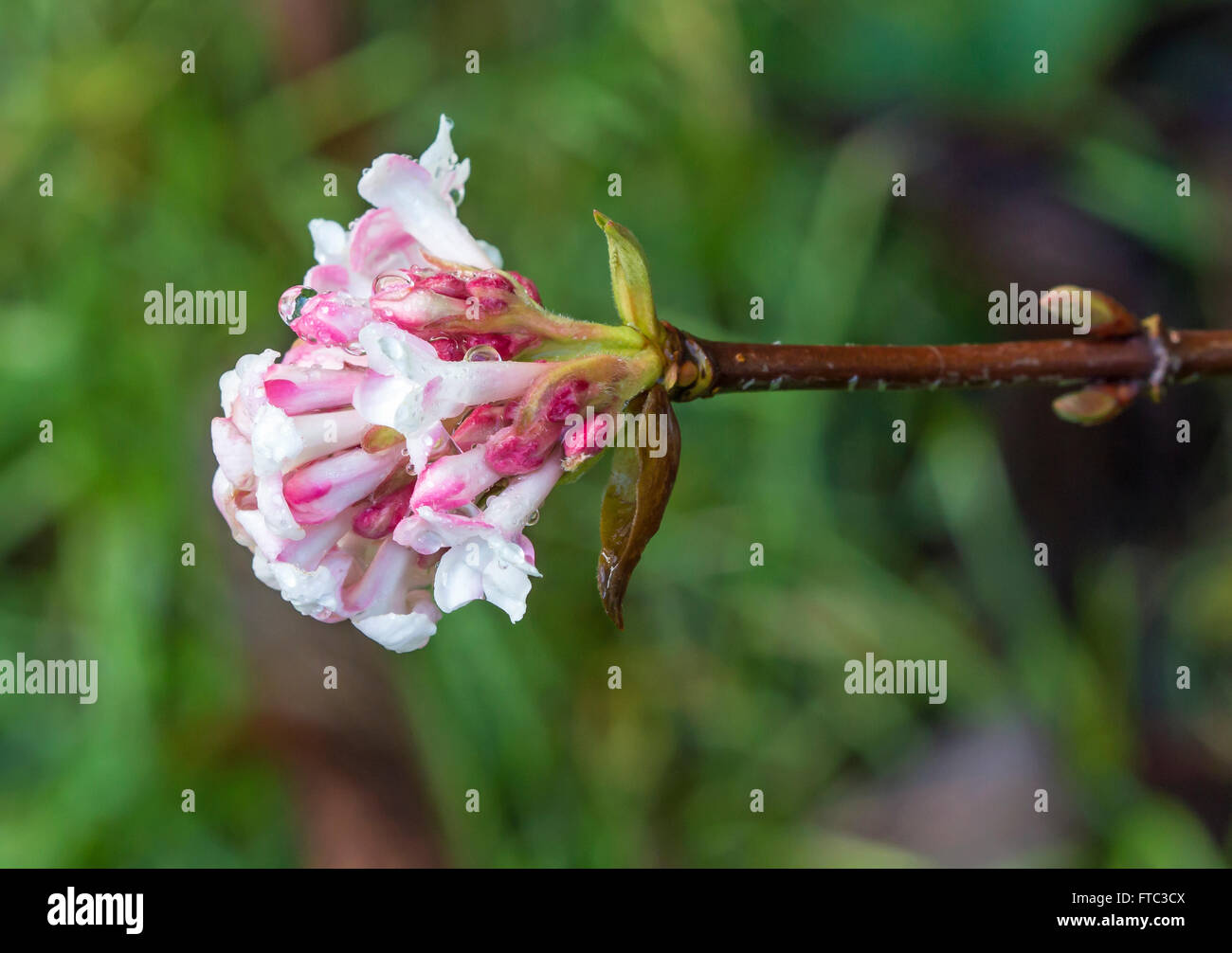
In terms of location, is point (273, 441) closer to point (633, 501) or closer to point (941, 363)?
point (633, 501)

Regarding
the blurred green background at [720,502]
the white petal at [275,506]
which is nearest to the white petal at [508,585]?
the white petal at [275,506]

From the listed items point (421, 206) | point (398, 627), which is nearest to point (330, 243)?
point (421, 206)

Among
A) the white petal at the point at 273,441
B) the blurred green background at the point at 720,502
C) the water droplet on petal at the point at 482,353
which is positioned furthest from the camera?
the blurred green background at the point at 720,502

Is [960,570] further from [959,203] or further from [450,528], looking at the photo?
[450,528]

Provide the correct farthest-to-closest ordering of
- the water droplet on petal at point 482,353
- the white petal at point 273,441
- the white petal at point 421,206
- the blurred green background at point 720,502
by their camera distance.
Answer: the blurred green background at point 720,502
the white petal at point 421,206
the water droplet on petal at point 482,353
the white petal at point 273,441

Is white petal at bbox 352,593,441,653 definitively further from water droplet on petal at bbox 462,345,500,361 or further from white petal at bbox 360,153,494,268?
white petal at bbox 360,153,494,268

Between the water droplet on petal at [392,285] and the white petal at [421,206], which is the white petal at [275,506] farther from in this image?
the white petal at [421,206]
